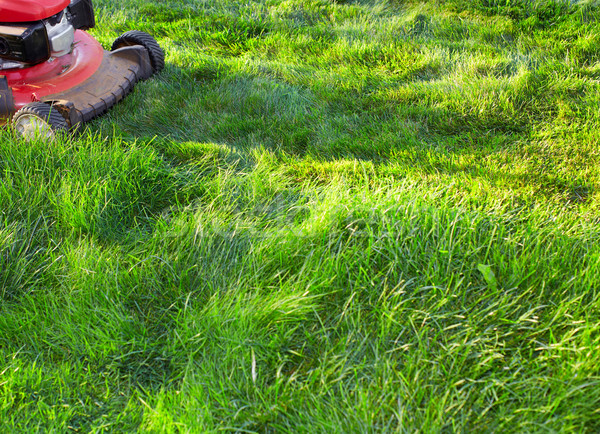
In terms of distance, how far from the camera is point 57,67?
3271 millimetres

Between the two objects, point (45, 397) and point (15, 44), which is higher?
point (15, 44)

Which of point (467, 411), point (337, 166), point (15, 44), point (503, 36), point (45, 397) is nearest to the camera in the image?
point (467, 411)

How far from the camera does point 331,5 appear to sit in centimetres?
488

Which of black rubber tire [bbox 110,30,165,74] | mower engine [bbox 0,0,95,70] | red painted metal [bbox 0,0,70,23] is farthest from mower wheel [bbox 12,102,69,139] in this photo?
black rubber tire [bbox 110,30,165,74]

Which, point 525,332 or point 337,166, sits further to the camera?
point 337,166

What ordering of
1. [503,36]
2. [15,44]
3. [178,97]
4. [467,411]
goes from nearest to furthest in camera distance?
1. [467,411]
2. [15,44]
3. [178,97]
4. [503,36]

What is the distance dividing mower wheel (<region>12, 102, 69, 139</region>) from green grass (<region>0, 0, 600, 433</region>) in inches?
8.3

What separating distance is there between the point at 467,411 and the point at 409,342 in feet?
0.90

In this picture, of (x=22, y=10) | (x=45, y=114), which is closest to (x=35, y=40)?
(x=22, y=10)

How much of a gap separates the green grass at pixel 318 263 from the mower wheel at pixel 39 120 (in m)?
0.21

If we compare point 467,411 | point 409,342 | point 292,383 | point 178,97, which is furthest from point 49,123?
point 467,411

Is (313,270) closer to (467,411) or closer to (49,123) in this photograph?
(467,411)

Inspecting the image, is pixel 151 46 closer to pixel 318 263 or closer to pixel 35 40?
pixel 35 40

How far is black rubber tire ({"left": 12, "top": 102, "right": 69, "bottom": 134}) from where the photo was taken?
9.09 ft
